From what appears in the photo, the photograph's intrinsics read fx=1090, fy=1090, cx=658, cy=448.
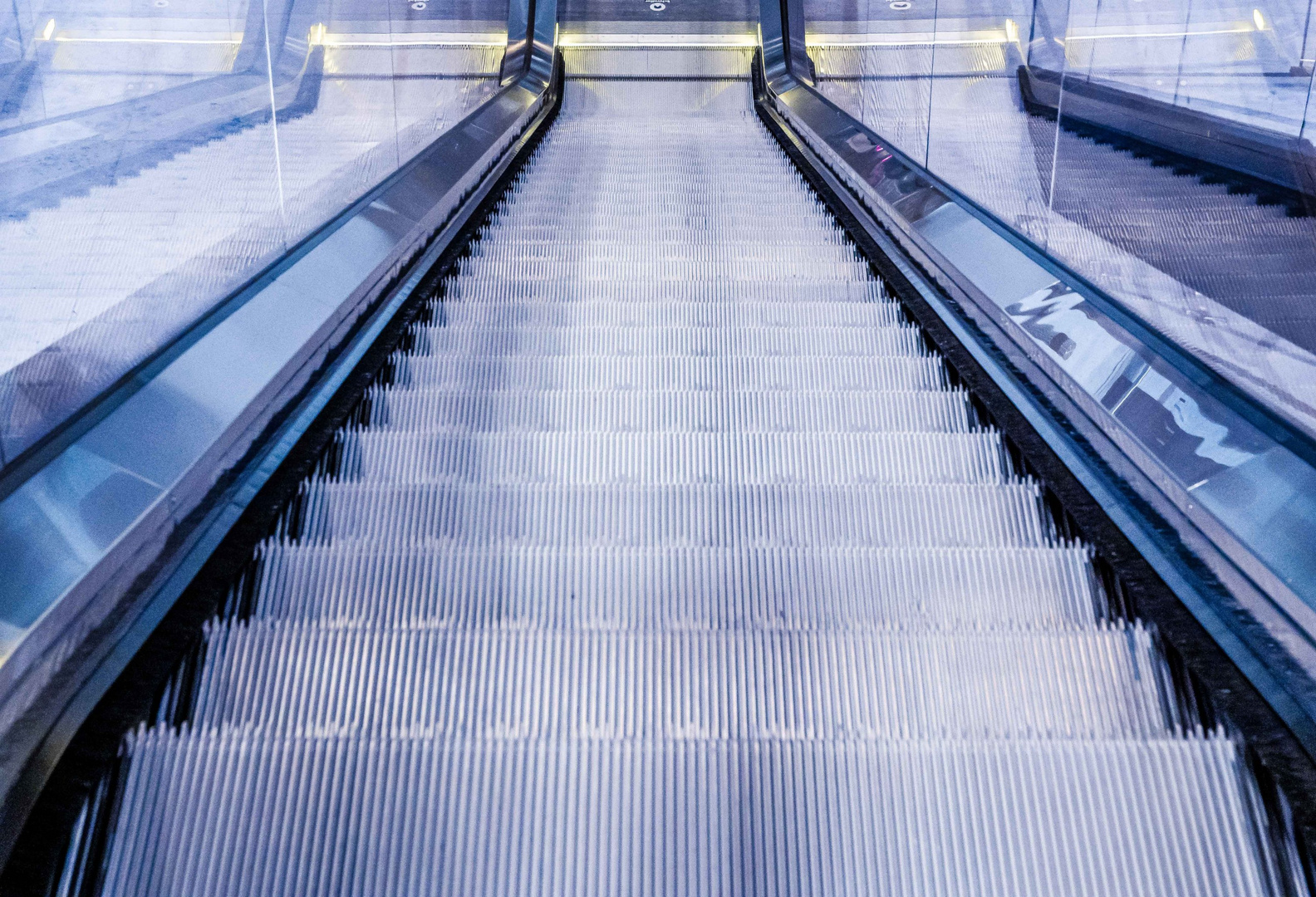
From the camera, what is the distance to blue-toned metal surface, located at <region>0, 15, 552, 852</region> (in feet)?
5.38

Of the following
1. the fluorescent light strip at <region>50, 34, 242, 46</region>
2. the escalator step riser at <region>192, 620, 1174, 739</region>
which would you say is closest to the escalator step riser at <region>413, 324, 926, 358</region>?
the fluorescent light strip at <region>50, 34, 242, 46</region>

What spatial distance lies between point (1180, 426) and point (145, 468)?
2.12 metres

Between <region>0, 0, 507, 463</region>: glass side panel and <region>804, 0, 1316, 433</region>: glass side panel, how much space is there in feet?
7.97

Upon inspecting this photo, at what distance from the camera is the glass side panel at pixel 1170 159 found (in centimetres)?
259

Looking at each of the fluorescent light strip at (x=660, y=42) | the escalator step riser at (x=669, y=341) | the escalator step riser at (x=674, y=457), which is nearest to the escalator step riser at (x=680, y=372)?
the escalator step riser at (x=669, y=341)

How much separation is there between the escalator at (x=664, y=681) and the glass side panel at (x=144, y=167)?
1.57ft

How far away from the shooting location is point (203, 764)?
5.59 ft

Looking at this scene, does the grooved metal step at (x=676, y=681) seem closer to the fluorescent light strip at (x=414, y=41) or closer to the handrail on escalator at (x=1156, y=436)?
the handrail on escalator at (x=1156, y=436)

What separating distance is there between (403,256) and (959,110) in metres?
4.23

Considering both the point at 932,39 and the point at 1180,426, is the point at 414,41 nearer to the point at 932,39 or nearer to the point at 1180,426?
the point at 932,39

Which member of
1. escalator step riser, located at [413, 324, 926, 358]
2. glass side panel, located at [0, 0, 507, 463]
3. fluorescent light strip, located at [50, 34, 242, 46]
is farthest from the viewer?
escalator step riser, located at [413, 324, 926, 358]

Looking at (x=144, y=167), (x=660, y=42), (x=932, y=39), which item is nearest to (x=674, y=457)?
(x=144, y=167)

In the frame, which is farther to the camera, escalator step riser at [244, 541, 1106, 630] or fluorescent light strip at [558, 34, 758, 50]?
fluorescent light strip at [558, 34, 758, 50]

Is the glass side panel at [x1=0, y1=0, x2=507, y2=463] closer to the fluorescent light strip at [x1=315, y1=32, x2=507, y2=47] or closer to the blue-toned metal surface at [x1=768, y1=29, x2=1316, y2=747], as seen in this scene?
the fluorescent light strip at [x1=315, y1=32, x2=507, y2=47]
